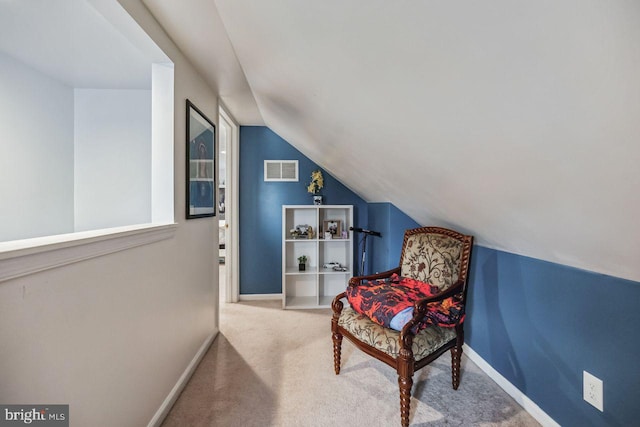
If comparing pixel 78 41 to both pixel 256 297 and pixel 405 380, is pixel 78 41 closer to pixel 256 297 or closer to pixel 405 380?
pixel 405 380

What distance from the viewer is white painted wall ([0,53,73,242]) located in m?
1.62

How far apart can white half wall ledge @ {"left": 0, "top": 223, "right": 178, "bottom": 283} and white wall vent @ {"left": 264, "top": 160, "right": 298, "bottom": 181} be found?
2391 millimetres

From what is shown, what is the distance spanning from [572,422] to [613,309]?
64 cm

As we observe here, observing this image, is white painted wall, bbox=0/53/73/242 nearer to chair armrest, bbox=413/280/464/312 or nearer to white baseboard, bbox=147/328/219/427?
white baseboard, bbox=147/328/219/427

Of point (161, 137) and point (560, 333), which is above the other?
point (161, 137)

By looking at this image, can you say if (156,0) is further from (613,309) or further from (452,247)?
(613,309)

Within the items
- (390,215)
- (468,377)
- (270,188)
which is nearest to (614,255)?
(468,377)

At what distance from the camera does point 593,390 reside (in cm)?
127

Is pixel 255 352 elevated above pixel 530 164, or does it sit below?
Result: below

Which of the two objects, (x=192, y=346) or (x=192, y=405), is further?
A: (x=192, y=346)

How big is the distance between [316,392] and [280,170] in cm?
261

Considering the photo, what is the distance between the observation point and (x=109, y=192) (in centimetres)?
213

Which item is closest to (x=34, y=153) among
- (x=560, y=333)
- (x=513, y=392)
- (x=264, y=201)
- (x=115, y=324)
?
(x=115, y=324)

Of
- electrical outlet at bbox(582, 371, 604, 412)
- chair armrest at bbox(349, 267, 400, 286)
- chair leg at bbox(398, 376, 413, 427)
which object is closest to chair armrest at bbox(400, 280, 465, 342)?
chair leg at bbox(398, 376, 413, 427)
